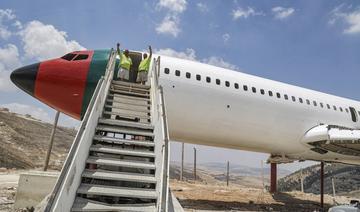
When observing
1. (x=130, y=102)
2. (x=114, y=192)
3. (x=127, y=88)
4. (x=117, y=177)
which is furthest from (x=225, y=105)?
(x=114, y=192)

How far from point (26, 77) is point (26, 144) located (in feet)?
109

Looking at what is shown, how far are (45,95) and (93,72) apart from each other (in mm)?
1629

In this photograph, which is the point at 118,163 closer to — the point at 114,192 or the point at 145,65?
the point at 114,192

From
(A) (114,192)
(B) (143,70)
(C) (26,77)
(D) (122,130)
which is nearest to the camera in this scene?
(A) (114,192)

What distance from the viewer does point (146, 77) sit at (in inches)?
481

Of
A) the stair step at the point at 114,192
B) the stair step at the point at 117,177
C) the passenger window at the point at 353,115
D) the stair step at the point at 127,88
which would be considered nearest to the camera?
the stair step at the point at 114,192

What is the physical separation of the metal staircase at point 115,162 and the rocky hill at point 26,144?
24.6m

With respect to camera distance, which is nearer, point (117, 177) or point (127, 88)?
point (117, 177)

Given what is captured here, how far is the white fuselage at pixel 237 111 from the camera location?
12742 millimetres

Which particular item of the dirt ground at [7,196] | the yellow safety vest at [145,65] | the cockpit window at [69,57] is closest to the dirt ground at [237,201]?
the yellow safety vest at [145,65]

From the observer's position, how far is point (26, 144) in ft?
138

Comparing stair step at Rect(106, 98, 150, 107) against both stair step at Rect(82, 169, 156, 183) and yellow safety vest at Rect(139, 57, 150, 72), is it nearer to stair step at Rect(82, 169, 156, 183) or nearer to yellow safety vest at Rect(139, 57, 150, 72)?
yellow safety vest at Rect(139, 57, 150, 72)

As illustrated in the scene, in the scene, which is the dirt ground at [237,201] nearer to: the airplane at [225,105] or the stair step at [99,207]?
the airplane at [225,105]

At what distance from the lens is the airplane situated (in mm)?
11711
